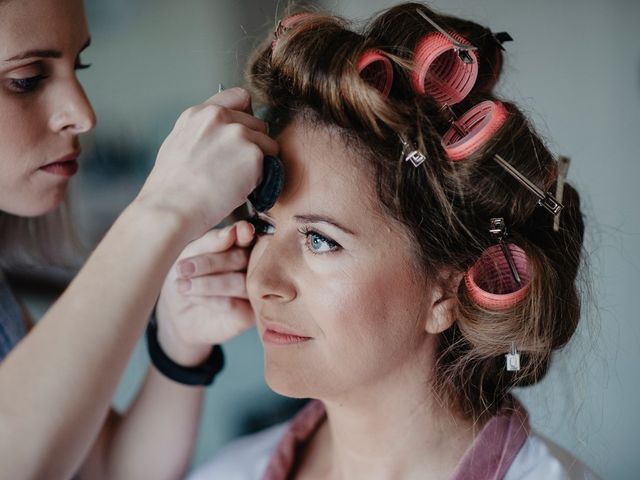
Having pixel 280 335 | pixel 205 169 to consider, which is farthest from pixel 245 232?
pixel 205 169

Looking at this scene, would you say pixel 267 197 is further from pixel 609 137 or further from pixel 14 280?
pixel 609 137

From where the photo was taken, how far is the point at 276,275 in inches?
42.4

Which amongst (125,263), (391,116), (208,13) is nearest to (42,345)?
(125,263)

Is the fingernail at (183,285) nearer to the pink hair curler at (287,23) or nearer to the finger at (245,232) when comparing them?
the finger at (245,232)

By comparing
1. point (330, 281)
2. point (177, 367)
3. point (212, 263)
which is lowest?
point (177, 367)

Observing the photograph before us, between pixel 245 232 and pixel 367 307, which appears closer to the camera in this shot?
pixel 367 307

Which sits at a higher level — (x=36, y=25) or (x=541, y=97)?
(x=36, y=25)

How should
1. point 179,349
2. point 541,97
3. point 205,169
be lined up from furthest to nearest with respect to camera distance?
point 541,97, point 179,349, point 205,169

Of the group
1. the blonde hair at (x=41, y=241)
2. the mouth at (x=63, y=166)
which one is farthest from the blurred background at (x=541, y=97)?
the mouth at (x=63, y=166)

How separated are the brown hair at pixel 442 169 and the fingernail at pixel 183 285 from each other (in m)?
0.28

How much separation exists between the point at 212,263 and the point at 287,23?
1.20 ft

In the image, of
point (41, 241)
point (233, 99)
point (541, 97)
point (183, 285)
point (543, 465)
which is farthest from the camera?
point (541, 97)

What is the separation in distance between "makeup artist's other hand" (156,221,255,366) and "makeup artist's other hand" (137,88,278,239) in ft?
0.75

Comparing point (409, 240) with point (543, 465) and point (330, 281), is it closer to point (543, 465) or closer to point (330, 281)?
point (330, 281)
